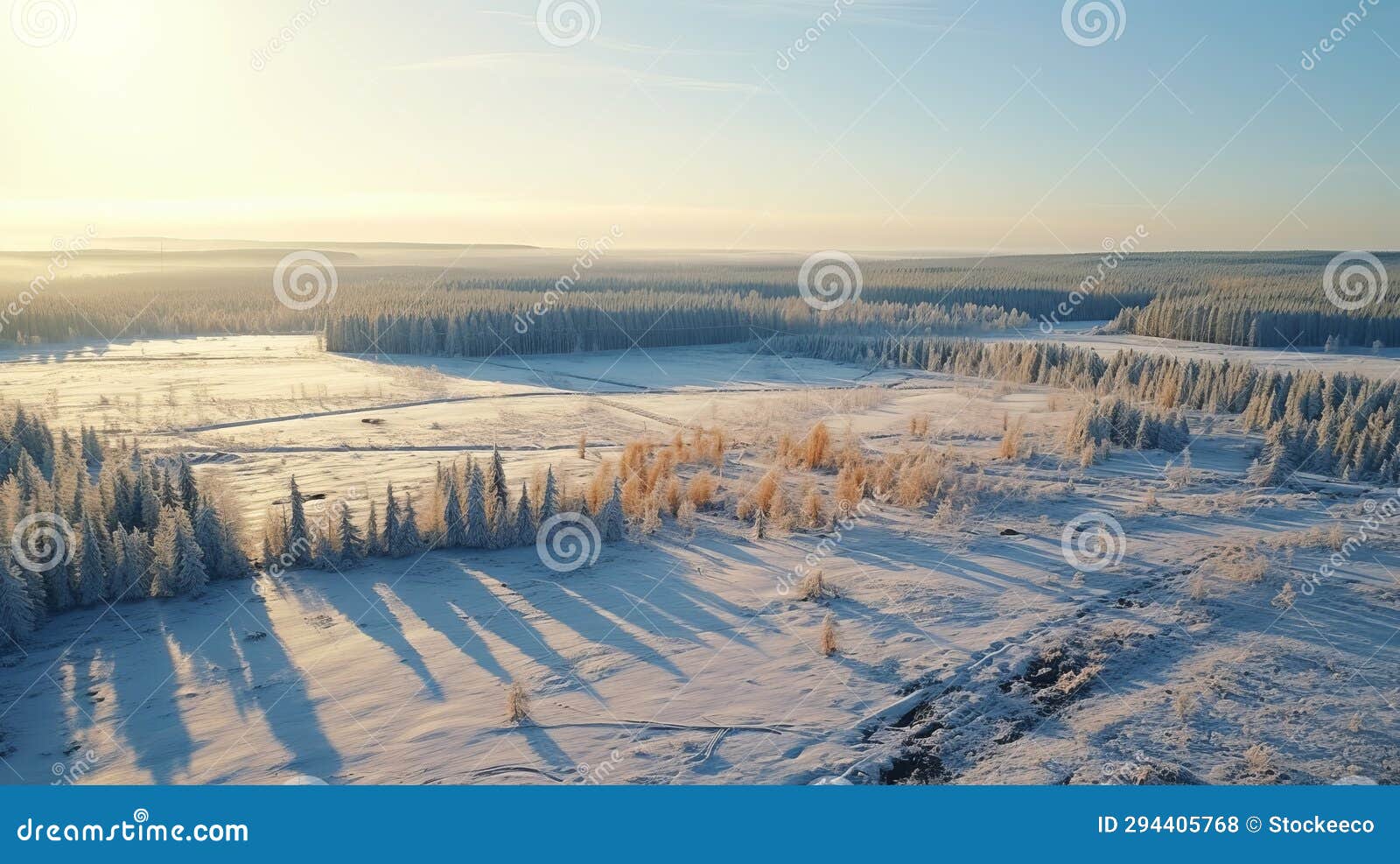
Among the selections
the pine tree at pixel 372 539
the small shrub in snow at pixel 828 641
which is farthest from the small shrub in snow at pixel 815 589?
the pine tree at pixel 372 539

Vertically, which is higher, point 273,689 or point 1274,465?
point 1274,465

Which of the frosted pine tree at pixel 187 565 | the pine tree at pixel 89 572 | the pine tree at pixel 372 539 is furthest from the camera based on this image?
the pine tree at pixel 372 539

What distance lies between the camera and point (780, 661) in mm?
11008

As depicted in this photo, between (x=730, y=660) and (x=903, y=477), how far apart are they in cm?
878

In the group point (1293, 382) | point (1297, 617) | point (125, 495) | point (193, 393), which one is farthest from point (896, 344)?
point (125, 495)

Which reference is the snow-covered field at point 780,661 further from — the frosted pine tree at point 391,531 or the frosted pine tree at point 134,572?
the frosted pine tree at point 391,531

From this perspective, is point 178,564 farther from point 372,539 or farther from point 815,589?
point 815,589

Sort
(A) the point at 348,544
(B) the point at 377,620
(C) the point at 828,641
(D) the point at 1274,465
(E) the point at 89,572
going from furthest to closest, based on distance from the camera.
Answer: (D) the point at 1274,465 < (A) the point at 348,544 < (E) the point at 89,572 < (B) the point at 377,620 < (C) the point at 828,641

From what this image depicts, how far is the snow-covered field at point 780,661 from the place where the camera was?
8.80 metres

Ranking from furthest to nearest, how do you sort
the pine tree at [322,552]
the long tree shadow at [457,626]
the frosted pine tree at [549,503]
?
1. the frosted pine tree at [549,503]
2. the pine tree at [322,552]
3. the long tree shadow at [457,626]

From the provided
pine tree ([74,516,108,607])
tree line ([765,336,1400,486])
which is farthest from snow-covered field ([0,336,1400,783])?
tree line ([765,336,1400,486])

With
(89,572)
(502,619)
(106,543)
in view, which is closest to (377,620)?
(502,619)

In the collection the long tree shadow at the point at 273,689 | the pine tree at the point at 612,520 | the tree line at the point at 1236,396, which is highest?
the tree line at the point at 1236,396

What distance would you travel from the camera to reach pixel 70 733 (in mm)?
9305
